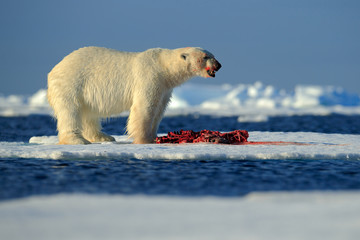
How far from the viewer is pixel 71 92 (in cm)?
864

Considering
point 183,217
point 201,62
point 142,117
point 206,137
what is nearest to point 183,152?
point 142,117

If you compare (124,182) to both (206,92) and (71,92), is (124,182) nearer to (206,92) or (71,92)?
(71,92)

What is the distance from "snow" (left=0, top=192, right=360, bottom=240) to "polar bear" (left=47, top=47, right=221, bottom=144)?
4.00m

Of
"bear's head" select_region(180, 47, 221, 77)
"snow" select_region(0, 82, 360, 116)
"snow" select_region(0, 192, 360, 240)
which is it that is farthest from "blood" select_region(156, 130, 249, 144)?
"snow" select_region(0, 82, 360, 116)

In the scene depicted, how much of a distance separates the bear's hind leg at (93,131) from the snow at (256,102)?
3645 centimetres

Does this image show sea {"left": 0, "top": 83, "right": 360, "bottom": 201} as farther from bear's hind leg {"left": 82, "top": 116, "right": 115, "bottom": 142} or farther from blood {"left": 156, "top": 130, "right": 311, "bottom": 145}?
bear's hind leg {"left": 82, "top": 116, "right": 115, "bottom": 142}

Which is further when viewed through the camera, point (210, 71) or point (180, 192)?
point (210, 71)

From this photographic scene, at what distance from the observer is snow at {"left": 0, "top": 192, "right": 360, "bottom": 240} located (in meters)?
3.40

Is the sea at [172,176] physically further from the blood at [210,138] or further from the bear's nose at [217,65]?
the bear's nose at [217,65]

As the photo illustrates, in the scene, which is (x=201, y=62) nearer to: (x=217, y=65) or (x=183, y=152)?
(x=217, y=65)

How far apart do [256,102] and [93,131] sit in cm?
4663

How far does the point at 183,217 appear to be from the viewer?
3863mm

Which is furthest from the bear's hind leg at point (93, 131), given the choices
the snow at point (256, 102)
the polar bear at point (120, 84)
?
the snow at point (256, 102)

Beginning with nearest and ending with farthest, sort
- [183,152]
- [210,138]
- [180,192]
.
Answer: [180,192] → [183,152] → [210,138]
